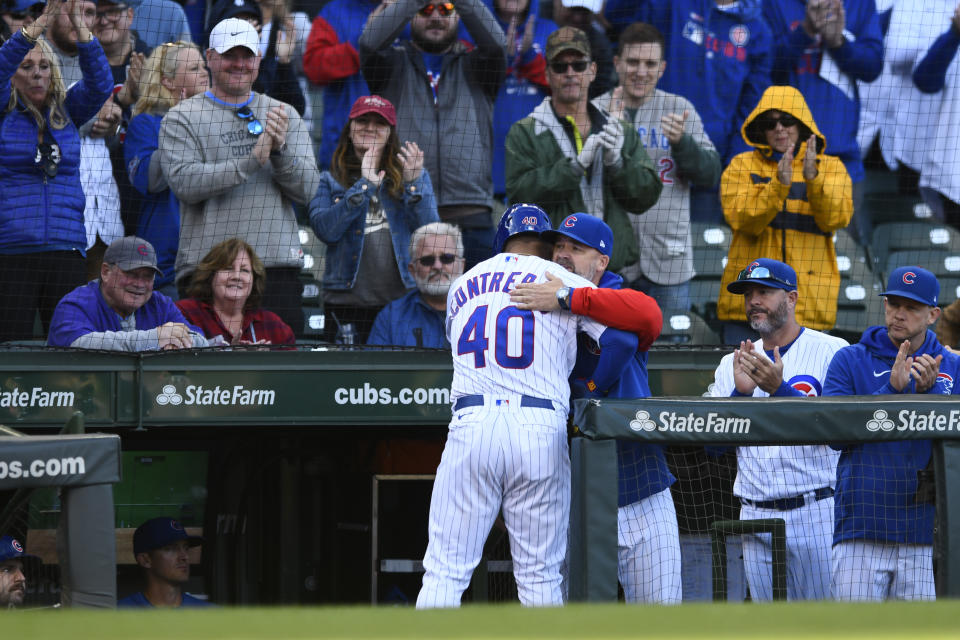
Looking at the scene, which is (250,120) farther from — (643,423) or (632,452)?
(643,423)

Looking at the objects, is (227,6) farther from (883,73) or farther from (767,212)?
(883,73)

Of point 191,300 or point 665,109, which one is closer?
point 191,300

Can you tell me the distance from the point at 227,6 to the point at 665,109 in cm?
272

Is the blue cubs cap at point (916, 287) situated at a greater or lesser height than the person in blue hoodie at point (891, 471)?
greater

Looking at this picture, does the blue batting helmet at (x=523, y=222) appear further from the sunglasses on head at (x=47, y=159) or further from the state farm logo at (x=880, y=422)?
the sunglasses on head at (x=47, y=159)

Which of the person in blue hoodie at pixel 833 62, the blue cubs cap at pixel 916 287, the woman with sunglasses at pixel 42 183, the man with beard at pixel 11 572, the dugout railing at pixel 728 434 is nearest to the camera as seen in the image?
the dugout railing at pixel 728 434

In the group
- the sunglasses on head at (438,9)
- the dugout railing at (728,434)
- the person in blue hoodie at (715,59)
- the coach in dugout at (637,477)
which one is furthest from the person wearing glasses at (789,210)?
the dugout railing at (728,434)

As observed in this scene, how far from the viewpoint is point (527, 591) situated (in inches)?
150

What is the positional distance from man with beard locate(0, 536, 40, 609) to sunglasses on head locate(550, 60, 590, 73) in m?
3.89

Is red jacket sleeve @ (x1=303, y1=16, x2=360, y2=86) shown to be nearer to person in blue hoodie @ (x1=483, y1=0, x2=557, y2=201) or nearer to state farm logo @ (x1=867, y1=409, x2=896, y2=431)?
person in blue hoodie @ (x1=483, y1=0, x2=557, y2=201)

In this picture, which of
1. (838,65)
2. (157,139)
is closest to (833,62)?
(838,65)

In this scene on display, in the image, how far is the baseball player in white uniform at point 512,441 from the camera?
3855 mm

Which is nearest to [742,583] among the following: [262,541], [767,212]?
[767,212]

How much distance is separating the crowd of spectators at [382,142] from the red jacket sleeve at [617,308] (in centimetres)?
257
